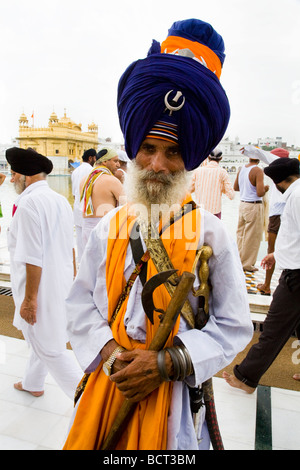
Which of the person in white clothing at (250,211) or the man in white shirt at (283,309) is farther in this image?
the person in white clothing at (250,211)

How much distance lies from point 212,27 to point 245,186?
14.0ft

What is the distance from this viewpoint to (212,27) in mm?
1261

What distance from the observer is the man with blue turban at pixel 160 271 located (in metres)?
1.09

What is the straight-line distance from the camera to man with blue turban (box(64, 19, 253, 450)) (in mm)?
1087

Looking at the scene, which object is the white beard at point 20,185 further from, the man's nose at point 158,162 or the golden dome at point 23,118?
the golden dome at point 23,118

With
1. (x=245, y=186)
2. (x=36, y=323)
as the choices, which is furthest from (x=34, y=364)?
(x=245, y=186)

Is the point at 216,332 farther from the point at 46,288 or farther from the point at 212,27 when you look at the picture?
the point at 46,288

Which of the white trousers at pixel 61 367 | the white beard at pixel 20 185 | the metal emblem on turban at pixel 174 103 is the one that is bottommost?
the white trousers at pixel 61 367

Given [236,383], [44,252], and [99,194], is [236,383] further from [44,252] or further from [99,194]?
[99,194]

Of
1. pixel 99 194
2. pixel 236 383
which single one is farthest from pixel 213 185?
pixel 236 383

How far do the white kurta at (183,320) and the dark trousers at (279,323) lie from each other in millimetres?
1288

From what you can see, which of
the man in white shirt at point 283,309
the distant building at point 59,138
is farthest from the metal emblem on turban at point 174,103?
the distant building at point 59,138

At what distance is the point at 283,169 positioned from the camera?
8.65 feet

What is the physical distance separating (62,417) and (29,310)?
768 millimetres
